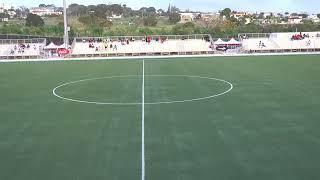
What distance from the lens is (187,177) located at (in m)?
9.65

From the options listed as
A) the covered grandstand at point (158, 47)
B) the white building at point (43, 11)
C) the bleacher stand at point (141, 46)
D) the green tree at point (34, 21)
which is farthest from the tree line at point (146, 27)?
the white building at point (43, 11)

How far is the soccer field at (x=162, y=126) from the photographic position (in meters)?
10.2

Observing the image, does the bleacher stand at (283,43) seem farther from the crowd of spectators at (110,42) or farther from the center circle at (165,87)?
the center circle at (165,87)

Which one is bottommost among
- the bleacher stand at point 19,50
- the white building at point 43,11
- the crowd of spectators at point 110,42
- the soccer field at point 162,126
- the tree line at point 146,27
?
the soccer field at point 162,126

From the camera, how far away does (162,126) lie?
539 inches

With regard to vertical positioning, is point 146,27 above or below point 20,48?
above

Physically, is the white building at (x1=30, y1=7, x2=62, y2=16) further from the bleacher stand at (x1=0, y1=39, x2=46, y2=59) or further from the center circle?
the center circle

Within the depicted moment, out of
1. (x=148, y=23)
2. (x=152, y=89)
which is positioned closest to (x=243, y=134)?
(x=152, y=89)

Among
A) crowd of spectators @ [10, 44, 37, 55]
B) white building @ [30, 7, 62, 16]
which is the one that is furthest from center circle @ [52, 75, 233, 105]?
white building @ [30, 7, 62, 16]

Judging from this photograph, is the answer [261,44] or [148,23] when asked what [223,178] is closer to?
[261,44]

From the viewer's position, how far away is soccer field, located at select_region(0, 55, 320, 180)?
33.5 feet

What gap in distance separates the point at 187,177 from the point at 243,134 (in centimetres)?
343

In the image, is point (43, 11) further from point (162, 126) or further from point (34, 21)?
point (162, 126)

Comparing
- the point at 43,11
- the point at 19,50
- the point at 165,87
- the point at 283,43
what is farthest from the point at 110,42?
the point at 43,11
